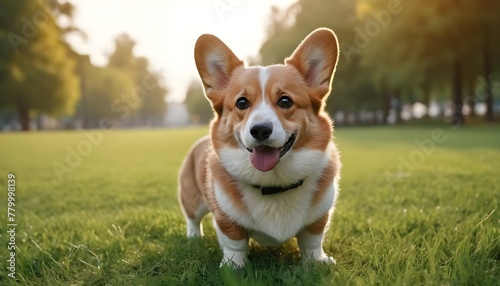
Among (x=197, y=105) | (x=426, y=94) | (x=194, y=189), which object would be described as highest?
(x=194, y=189)

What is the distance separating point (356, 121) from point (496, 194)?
32.5 metres

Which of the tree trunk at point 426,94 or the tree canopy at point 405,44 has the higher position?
the tree canopy at point 405,44

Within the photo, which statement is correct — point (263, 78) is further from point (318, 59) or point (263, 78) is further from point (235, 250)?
point (235, 250)

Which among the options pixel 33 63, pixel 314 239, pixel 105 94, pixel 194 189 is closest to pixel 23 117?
pixel 33 63

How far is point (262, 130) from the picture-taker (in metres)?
2.24

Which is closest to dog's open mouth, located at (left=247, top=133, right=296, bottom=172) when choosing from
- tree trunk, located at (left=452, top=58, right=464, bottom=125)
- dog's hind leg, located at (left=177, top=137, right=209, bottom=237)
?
dog's hind leg, located at (left=177, top=137, right=209, bottom=237)

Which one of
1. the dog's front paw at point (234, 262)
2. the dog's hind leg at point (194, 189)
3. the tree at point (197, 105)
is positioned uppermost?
the dog's hind leg at point (194, 189)

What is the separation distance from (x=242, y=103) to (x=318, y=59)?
644mm

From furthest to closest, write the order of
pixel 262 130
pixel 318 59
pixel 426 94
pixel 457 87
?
A: 1. pixel 426 94
2. pixel 457 87
3. pixel 318 59
4. pixel 262 130

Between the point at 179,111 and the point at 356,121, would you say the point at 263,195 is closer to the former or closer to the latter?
the point at 356,121

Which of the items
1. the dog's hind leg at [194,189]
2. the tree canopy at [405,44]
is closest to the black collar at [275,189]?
the dog's hind leg at [194,189]

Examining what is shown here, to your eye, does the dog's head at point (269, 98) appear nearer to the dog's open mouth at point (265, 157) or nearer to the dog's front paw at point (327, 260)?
the dog's open mouth at point (265, 157)

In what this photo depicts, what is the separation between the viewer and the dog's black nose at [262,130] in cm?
224

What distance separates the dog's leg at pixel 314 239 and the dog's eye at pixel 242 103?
35.2 inches
